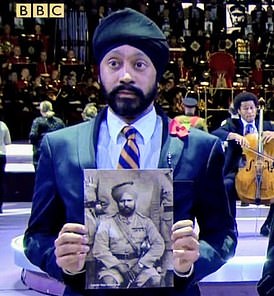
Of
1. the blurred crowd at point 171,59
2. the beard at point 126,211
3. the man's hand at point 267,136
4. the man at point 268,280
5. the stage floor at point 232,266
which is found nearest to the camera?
the beard at point 126,211

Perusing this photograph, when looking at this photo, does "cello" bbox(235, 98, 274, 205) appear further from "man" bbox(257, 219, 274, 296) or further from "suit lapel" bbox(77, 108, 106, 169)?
"suit lapel" bbox(77, 108, 106, 169)

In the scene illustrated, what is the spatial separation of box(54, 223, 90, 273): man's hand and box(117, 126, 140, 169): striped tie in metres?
0.18

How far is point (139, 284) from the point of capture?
5.52 feet

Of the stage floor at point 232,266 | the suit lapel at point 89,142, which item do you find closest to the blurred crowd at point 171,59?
the stage floor at point 232,266

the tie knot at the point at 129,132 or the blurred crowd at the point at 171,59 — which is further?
the blurred crowd at the point at 171,59

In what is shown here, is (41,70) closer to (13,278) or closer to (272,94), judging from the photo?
(272,94)

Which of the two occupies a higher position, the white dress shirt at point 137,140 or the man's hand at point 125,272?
the white dress shirt at point 137,140

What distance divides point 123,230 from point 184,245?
0.44 ft

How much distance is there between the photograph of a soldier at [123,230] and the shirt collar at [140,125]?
0.21 m

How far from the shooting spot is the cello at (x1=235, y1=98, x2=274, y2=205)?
6883mm

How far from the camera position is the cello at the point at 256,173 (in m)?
6.88

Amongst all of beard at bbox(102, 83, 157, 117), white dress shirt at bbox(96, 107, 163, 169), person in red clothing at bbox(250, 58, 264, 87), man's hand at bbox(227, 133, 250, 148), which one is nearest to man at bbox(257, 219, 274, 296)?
white dress shirt at bbox(96, 107, 163, 169)

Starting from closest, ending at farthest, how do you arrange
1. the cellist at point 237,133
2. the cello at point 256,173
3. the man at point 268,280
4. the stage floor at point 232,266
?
the man at point 268,280 < the stage floor at point 232,266 < the cello at point 256,173 < the cellist at point 237,133

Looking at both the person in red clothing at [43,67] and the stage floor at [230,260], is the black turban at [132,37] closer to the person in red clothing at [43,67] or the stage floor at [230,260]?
the stage floor at [230,260]
